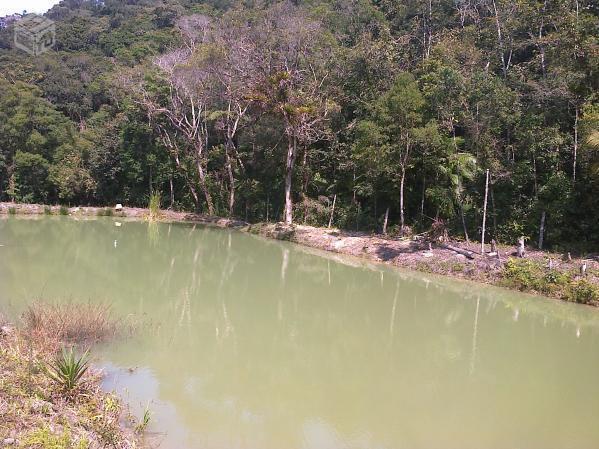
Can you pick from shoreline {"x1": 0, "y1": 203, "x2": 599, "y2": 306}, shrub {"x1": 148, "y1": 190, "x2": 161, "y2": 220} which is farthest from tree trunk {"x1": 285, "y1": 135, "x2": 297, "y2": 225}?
shrub {"x1": 148, "y1": 190, "x2": 161, "y2": 220}

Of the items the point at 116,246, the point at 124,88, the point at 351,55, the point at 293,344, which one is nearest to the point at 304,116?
the point at 351,55

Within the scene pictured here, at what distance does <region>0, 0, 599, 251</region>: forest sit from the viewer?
17844 mm

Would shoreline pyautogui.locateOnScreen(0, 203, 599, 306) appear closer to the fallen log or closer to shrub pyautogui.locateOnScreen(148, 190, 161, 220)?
the fallen log

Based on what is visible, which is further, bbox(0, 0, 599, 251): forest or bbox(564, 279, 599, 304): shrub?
bbox(0, 0, 599, 251): forest

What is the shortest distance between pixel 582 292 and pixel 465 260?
376 cm

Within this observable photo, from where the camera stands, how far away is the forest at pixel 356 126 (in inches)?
703

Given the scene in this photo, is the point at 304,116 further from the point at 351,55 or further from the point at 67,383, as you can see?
the point at 67,383

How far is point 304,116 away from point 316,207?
14.4ft

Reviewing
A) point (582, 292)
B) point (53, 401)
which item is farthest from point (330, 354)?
point (582, 292)

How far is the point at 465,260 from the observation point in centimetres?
1597

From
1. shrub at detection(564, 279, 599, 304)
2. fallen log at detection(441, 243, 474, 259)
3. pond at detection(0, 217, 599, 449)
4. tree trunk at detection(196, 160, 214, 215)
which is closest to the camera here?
pond at detection(0, 217, 599, 449)

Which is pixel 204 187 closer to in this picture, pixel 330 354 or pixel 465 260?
pixel 465 260

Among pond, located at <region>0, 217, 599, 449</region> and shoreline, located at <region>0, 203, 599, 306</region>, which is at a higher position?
shoreline, located at <region>0, 203, 599, 306</region>

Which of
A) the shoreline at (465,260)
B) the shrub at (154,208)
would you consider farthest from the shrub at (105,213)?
the shoreline at (465,260)
